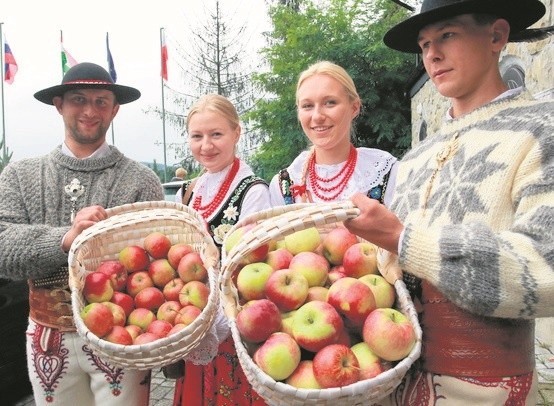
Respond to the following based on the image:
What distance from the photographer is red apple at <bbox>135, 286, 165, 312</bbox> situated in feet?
6.20

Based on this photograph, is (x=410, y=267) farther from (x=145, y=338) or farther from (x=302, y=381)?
(x=145, y=338)

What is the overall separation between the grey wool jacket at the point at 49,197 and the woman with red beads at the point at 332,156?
77 centimetres

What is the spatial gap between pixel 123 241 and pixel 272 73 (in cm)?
1657

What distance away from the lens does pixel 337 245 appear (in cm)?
158

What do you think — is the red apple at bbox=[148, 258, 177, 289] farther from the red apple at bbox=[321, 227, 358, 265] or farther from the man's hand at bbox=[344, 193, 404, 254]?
the man's hand at bbox=[344, 193, 404, 254]

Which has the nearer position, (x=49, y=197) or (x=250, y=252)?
(x=250, y=252)

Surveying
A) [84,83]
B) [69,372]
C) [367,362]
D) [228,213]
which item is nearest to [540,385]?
[228,213]

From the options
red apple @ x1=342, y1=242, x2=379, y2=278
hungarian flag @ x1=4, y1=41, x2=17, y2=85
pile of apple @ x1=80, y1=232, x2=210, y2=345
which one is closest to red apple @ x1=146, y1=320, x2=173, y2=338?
pile of apple @ x1=80, y1=232, x2=210, y2=345

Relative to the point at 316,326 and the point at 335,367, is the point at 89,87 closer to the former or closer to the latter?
the point at 316,326

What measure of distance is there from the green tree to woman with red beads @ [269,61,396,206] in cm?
1342

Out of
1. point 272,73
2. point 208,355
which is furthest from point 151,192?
point 272,73

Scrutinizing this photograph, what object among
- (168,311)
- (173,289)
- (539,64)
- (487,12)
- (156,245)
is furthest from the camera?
(539,64)

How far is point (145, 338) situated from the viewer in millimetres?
1707

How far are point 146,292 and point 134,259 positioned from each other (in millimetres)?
174
